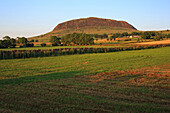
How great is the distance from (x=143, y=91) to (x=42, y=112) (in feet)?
21.4

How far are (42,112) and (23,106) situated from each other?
1.34 metres

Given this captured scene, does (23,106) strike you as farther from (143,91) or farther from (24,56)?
(24,56)

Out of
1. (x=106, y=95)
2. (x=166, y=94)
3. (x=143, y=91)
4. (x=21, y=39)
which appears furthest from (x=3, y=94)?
(x=21, y=39)

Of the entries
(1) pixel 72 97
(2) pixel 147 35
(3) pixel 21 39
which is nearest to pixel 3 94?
(1) pixel 72 97

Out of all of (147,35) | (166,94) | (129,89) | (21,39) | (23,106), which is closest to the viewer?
(23,106)

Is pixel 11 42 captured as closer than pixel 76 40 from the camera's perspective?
Yes

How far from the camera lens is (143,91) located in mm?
11797

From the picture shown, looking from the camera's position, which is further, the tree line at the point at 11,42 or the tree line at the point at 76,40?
the tree line at the point at 76,40

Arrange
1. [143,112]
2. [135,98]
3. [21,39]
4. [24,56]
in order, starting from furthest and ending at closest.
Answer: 1. [21,39]
2. [24,56]
3. [135,98]
4. [143,112]

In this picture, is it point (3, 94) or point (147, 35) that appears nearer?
point (3, 94)

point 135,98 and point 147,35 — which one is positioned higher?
point 147,35

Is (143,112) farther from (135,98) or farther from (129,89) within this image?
(129,89)

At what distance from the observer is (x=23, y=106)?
9.21 m

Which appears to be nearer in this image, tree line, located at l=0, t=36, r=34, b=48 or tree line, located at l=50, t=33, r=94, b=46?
tree line, located at l=0, t=36, r=34, b=48
